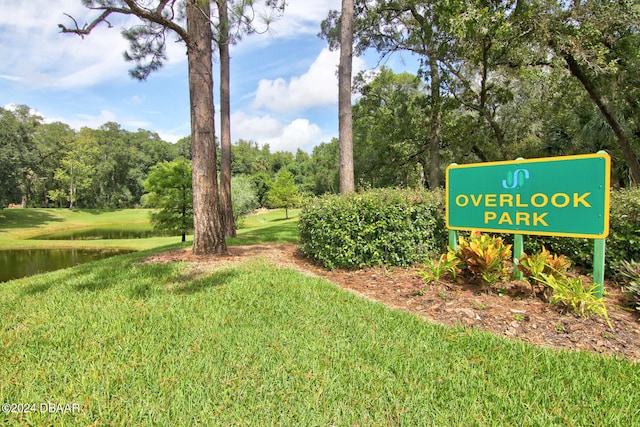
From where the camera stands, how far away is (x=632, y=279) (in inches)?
140

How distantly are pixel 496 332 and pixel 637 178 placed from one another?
1153 cm

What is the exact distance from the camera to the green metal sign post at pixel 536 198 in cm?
329

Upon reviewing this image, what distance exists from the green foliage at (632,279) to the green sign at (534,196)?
0.62 meters

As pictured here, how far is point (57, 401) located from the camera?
74.7 inches

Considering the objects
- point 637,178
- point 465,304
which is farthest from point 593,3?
point 465,304

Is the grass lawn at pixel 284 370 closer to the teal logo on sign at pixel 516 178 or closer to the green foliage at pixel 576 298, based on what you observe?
the green foliage at pixel 576 298

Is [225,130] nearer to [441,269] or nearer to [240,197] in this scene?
[441,269]

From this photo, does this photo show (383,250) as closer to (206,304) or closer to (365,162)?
(206,304)

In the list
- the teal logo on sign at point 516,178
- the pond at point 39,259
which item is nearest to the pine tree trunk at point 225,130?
the teal logo on sign at point 516,178

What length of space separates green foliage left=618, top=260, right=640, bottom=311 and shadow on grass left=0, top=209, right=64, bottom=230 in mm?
39409

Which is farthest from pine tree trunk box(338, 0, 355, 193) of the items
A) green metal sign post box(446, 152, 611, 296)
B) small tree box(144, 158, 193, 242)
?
small tree box(144, 158, 193, 242)

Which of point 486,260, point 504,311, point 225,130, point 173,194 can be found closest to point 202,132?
point 225,130

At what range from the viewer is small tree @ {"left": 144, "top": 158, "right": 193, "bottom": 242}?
12242mm

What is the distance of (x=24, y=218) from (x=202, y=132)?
39.0 m
